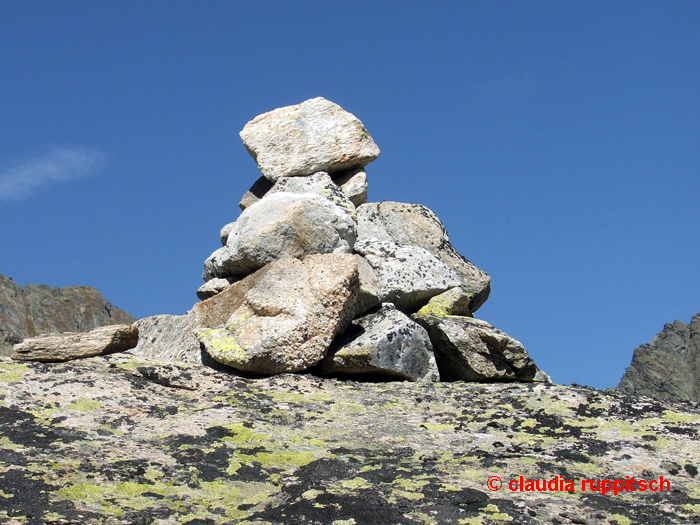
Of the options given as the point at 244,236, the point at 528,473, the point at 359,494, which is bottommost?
the point at 359,494

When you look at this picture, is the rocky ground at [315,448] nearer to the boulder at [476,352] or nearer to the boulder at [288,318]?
the boulder at [288,318]

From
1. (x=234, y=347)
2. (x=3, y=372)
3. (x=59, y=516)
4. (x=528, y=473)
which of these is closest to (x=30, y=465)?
(x=59, y=516)

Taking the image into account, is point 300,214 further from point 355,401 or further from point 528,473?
point 528,473

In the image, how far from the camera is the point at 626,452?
924 centimetres

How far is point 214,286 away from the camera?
47.9 ft

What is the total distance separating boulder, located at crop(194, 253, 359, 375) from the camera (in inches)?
469

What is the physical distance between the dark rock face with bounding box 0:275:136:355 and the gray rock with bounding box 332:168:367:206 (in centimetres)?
8319

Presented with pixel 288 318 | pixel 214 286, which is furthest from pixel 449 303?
pixel 214 286

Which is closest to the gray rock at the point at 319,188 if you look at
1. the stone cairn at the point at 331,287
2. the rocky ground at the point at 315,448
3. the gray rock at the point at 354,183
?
the stone cairn at the point at 331,287

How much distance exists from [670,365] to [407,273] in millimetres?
77375

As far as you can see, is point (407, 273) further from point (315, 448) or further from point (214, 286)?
point (315, 448)

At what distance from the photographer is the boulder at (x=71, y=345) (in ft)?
38.4

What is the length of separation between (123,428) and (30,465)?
1596 millimetres

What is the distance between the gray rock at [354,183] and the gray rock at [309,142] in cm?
23
